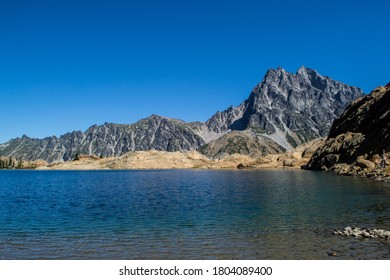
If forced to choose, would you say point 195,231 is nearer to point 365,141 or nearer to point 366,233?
point 366,233

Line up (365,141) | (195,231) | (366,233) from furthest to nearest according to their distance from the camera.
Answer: (365,141), (195,231), (366,233)

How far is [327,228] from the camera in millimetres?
36406

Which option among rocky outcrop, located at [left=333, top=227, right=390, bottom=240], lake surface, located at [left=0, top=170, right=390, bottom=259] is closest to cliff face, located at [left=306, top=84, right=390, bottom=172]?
lake surface, located at [left=0, top=170, right=390, bottom=259]

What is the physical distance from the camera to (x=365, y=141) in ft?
512

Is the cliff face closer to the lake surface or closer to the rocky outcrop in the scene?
the lake surface

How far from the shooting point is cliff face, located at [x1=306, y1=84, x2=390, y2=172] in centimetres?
13275

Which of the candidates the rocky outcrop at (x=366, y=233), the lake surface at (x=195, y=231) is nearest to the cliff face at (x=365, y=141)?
the lake surface at (x=195, y=231)

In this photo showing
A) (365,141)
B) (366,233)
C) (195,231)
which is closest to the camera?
(366,233)

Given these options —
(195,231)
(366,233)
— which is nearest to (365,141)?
(366,233)

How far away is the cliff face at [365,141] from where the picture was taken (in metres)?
133

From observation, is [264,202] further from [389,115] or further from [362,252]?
[389,115]

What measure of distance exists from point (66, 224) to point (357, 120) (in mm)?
181196
